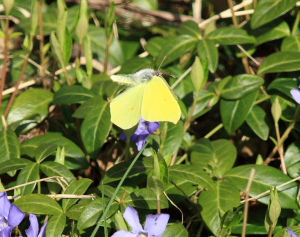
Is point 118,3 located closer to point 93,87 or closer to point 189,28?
point 189,28

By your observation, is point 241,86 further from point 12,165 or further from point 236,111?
point 12,165

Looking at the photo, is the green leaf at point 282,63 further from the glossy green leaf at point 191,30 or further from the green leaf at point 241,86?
the glossy green leaf at point 191,30

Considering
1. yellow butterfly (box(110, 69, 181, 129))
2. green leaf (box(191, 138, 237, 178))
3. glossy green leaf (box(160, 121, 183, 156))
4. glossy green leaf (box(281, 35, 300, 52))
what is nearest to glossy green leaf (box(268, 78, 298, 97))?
glossy green leaf (box(281, 35, 300, 52))

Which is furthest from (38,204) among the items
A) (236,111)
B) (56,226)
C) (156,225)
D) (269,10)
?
(269,10)

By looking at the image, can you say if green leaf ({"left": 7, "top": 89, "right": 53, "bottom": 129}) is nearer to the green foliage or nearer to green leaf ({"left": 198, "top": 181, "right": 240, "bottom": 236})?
the green foliage

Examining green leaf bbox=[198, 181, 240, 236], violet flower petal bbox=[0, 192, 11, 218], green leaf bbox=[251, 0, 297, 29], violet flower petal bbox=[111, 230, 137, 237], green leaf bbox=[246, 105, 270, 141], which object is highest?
green leaf bbox=[251, 0, 297, 29]

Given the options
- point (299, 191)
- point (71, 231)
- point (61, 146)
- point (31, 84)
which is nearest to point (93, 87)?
point (61, 146)

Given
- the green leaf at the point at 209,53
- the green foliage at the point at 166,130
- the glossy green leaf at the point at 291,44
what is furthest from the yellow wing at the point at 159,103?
the glossy green leaf at the point at 291,44
